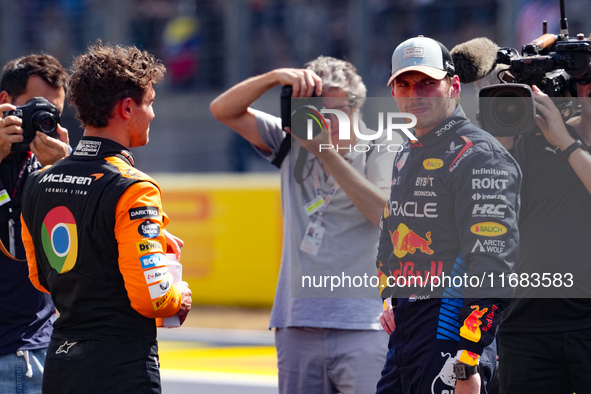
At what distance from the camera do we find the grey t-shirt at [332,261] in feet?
11.2

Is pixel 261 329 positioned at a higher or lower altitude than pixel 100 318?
lower

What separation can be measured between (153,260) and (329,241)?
1126 mm

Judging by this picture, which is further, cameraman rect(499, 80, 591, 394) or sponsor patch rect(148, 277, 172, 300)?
cameraman rect(499, 80, 591, 394)

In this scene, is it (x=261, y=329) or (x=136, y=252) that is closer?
(x=136, y=252)

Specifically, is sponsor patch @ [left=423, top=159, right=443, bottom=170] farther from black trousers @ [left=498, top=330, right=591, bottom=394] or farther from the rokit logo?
black trousers @ [left=498, top=330, right=591, bottom=394]

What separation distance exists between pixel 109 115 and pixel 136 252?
491mm

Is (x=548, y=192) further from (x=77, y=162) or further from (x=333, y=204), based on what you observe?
(x=77, y=162)

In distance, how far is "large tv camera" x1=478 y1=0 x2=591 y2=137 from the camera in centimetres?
278

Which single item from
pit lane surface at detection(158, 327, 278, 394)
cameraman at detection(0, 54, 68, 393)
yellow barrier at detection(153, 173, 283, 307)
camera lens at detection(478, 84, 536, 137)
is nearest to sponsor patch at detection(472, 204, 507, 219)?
camera lens at detection(478, 84, 536, 137)

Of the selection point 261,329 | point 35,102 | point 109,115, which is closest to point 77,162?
point 109,115

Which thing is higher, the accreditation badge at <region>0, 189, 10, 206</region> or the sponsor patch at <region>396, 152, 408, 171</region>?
the sponsor patch at <region>396, 152, 408, 171</region>

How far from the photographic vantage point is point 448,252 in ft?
8.73

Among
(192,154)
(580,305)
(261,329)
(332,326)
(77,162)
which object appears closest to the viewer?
(77,162)

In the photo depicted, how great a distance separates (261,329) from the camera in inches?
307
